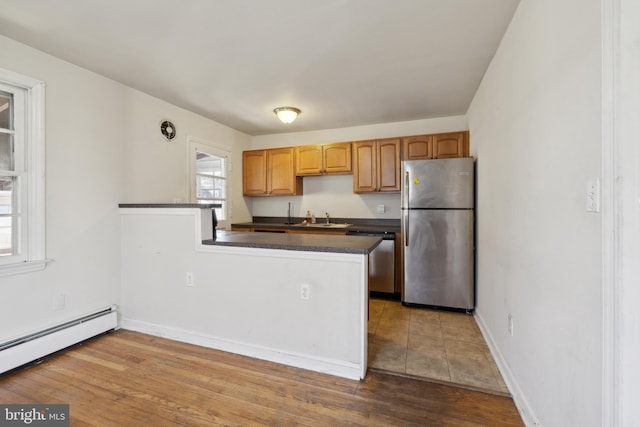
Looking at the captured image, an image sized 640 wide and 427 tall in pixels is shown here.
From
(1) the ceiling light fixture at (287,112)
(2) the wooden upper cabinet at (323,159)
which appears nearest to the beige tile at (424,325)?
(2) the wooden upper cabinet at (323,159)

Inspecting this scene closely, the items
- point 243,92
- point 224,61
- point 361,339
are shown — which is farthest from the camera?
point 243,92

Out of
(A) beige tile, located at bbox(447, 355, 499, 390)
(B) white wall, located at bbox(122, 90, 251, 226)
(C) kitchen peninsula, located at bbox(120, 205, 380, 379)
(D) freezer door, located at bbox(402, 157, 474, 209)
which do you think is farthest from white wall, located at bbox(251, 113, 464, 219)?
(A) beige tile, located at bbox(447, 355, 499, 390)

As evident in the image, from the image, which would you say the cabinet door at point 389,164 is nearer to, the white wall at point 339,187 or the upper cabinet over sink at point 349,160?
the upper cabinet over sink at point 349,160

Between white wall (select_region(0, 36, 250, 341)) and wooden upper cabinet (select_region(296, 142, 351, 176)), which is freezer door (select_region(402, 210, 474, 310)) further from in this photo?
white wall (select_region(0, 36, 250, 341))

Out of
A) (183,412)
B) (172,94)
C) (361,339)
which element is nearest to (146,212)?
(172,94)

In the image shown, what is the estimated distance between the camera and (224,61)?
2.38 metres

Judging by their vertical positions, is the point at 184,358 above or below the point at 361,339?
below

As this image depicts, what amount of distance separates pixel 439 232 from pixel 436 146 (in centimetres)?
118

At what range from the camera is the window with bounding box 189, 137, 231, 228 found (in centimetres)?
372

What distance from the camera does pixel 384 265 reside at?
3650 mm

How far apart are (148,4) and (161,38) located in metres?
0.37

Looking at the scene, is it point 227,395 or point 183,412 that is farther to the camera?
point 227,395

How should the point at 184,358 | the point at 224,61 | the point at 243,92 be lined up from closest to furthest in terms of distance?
the point at 184,358, the point at 224,61, the point at 243,92

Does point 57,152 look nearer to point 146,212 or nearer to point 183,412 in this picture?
point 146,212
